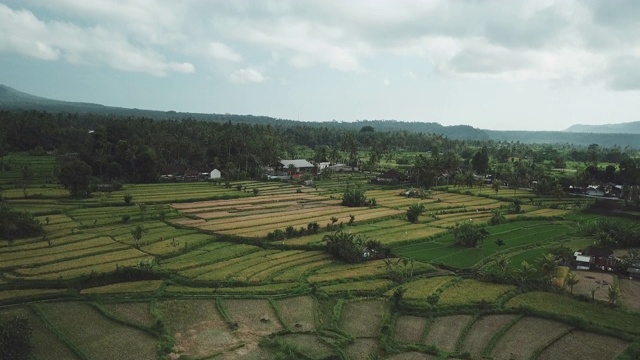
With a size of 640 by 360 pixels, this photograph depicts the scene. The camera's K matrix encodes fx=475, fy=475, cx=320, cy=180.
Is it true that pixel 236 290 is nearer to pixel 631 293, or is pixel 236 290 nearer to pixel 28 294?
pixel 28 294

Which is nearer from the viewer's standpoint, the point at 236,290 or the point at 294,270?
the point at 236,290

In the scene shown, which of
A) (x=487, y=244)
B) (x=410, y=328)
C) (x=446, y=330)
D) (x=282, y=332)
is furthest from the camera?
(x=487, y=244)

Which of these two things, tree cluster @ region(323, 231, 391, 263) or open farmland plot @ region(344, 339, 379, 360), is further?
tree cluster @ region(323, 231, 391, 263)

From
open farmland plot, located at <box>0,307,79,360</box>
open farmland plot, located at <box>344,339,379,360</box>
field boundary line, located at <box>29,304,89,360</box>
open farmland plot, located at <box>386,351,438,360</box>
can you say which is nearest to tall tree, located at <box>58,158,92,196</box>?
field boundary line, located at <box>29,304,89,360</box>

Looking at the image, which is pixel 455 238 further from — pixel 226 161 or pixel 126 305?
pixel 226 161

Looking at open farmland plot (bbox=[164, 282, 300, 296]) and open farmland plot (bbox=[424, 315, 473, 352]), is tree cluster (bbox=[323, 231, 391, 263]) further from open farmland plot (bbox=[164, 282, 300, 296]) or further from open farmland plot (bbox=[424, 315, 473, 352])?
open farmland plot (bbox=[424, 315, 473, 352])

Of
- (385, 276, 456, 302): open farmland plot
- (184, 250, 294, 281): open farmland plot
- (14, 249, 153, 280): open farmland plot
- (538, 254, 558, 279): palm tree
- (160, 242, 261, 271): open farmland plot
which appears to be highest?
(538, 254, 558, 279): palm tree

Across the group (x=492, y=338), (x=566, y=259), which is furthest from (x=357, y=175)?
(x=492, y=338)

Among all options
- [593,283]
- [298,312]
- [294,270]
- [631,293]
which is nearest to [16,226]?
[294,270]
